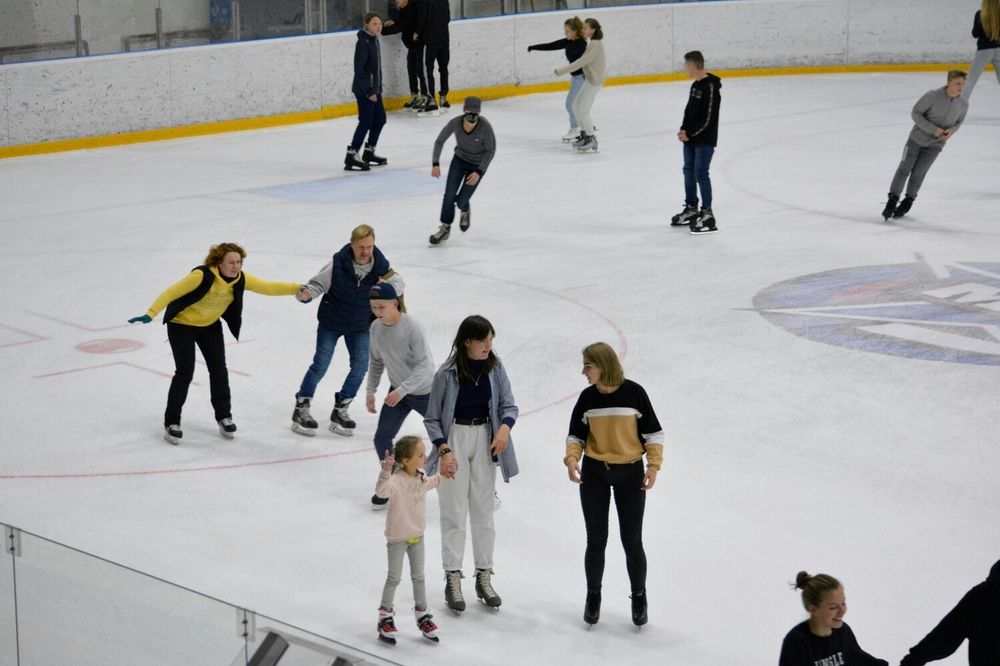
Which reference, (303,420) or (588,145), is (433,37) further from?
(303,420)

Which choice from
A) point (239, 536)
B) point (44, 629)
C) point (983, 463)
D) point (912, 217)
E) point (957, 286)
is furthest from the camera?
point (912, 217)

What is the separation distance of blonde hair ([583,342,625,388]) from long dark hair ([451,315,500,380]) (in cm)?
50

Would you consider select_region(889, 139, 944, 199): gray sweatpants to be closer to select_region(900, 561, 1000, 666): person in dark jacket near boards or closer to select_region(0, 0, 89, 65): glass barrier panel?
select_region(900, 561, 1000, 666): person in dark jacket near boards

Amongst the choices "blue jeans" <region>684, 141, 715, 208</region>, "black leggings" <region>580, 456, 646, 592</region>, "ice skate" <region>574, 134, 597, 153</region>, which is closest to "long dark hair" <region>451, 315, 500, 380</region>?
"black leggings" <region>580, 456, 646, 592</region>

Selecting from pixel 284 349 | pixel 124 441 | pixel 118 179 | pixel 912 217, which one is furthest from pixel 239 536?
pixel 118 179

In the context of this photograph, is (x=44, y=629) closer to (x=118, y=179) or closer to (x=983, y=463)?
(x=983, y=463)

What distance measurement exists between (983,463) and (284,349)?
5220mm

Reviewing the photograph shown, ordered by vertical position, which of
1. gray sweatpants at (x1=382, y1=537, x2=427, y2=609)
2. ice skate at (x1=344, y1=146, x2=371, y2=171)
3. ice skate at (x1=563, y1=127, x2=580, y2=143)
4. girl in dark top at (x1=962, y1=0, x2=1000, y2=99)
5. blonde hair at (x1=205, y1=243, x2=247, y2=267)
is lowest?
gray sweatpants at (x1=382, y1=537, x2=427, y2=609)

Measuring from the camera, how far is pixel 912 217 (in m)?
14.5

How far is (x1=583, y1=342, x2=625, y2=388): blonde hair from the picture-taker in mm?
5629

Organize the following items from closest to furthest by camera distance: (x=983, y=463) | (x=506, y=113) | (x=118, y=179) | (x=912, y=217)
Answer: (x=983, y=463) < (x=912, y=217) < (x=118, y=179) < (x=506, y=113)

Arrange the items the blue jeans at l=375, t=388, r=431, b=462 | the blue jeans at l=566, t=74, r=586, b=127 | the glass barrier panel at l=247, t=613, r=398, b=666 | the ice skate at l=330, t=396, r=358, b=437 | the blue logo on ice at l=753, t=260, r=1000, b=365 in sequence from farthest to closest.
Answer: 1. the blue jeans at l=566, t=74, r=586, b=127
2. the blue logo on ice at l=753, t=260, r=1000, b=365
3. the ice skate at l=330, t=396, r=358, b=437
4. the blue jeans at l=375, t=388, r=431, b=462
5. the glass barrier panel at l=247, t=613, r=398, b=666

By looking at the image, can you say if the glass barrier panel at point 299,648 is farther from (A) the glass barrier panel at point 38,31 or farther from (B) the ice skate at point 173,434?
(A) the glass barrier panel at point 38,31

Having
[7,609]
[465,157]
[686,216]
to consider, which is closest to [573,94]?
[686,216]
